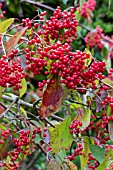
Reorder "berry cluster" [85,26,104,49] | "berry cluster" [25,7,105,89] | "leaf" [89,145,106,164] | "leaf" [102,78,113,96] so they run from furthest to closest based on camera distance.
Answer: "berry cluster" [85,26,104,49] → "leaf" [89,145,106,164] → "leaf" [102,78,113,96] → "berry cluster" [25,7,105,89]

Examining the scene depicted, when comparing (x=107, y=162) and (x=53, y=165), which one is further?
(x=53, y=165)

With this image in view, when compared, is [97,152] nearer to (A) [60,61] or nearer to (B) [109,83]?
(B) [109,83]

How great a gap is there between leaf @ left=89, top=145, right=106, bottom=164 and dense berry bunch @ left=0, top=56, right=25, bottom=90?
35cm

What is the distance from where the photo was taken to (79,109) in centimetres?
127

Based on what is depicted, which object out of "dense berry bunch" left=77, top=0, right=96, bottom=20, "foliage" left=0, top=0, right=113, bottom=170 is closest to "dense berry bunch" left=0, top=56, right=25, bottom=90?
"foliage" left=0, top=0, right=113, bottom=170

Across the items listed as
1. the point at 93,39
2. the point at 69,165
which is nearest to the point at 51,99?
→ the point at 69,165

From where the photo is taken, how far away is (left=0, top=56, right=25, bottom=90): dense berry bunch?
1.03 metres

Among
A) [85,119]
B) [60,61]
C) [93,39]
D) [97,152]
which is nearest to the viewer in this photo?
[60,61]

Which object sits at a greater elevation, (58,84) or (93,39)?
(58,84)

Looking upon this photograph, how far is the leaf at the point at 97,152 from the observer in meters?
1.24

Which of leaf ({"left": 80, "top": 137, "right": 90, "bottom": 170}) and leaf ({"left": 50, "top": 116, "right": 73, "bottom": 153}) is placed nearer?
leaf ({"left": 50, "top": 116, "right": 73, "bottom": 153})

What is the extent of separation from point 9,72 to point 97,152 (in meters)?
0.40

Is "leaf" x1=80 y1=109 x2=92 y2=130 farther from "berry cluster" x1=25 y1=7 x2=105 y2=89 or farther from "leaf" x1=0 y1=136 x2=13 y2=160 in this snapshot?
"leaf" x1=0 y1=136 x2=13 y2=160

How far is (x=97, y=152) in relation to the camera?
125cm
